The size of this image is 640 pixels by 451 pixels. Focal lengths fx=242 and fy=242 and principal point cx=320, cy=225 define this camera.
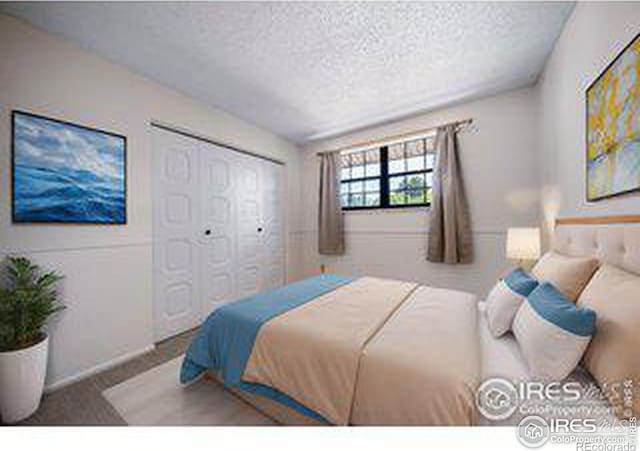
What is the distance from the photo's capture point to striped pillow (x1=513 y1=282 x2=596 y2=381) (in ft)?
2.94

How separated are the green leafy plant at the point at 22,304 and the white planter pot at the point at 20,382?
63 mm

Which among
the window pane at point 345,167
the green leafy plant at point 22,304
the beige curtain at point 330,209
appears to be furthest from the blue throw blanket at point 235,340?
the window pane at point 345,167

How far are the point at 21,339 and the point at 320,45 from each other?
2.80 metres

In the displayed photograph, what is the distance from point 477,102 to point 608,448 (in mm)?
3091

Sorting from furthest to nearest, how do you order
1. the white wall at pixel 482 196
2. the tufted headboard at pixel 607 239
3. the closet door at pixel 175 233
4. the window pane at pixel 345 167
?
the window pane at pixel 345 167
the white wall at pixel 482 196
the closet door at pixel 175 233
the tufted headboard at pixel 607 239

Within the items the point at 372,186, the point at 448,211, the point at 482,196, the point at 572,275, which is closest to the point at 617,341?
the point at 572,275

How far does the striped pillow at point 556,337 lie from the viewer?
90 cm

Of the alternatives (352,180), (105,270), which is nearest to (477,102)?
(352,180)

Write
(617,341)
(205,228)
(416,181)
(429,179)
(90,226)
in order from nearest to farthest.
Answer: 1. (617,341)
2. (90,226)
3. (205,228)
4. (429,179)
5. (416,181)

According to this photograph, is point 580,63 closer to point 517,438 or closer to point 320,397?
point 517,438

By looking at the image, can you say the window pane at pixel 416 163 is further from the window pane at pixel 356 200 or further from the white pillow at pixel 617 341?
the white pillow at pixel 617 341

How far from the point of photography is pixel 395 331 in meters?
1.28

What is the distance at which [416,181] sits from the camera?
3.28 metres

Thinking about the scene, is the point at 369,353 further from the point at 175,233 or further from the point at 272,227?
the point at 272,227
